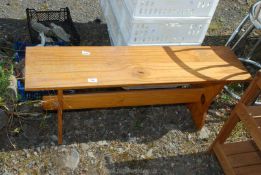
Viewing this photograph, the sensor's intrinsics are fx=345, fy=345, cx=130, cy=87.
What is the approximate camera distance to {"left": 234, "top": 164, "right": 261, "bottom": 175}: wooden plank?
8.95ft

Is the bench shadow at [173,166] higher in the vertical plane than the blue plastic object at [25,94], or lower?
lower

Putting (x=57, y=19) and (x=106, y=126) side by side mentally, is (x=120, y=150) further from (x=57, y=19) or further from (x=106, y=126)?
(x=57, y=19)

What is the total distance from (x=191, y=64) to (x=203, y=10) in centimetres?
53

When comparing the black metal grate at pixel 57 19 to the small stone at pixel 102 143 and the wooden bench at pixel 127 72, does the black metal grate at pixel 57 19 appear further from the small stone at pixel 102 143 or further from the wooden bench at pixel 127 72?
the small stone at pixel 102 143

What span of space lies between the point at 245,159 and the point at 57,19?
2345 millimetres

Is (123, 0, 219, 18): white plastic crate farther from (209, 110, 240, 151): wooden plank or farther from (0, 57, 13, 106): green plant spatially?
(0, 57, 13, 106): green plant

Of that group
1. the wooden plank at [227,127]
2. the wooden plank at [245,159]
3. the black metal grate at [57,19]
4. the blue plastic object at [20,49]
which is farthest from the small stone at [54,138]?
the wooden plank at [245,159]

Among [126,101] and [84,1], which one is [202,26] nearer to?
[126,101]

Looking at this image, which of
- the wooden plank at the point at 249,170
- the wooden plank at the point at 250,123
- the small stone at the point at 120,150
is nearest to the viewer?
the wooden plank at the point at 250,123

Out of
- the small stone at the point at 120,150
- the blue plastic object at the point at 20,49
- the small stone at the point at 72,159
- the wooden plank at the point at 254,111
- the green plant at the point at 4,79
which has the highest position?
the wooden plank at the point at 254,111

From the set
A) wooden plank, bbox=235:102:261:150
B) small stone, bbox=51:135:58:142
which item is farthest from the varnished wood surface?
small stone, bbox=51:135:58:142

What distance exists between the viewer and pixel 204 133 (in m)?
3.13

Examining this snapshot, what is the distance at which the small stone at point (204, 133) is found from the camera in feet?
10.2

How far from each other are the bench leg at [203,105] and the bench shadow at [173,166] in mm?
309
